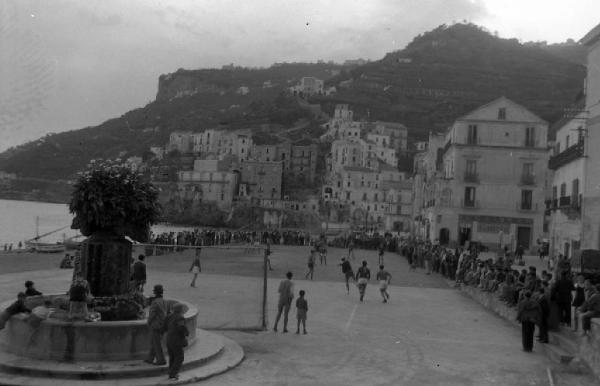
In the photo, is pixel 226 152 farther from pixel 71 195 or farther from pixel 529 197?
pixel 71 195

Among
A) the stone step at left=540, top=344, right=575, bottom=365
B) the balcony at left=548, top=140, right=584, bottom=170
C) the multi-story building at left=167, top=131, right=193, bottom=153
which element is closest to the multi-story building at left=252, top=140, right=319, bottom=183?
the multi-story building at left=167, top=131, right=193, bottom=153

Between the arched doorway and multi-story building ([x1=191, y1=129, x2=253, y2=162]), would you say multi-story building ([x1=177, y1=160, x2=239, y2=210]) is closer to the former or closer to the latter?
multi-story building ([x1=191, y1=129, x2=253, y2=162])

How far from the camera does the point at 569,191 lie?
3391 centimetres

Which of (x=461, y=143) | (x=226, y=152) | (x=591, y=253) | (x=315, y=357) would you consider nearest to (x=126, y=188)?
(x=315, y=357)

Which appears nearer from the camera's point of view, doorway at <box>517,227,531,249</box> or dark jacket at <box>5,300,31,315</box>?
dark jacket at <box>5,300,31,315</box>

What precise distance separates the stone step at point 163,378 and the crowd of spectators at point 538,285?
686 cm

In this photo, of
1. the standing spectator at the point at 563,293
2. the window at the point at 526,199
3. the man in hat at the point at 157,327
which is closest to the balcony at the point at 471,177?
the window at the point at 526,199

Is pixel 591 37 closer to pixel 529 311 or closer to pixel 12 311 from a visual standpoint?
pixel 529 311

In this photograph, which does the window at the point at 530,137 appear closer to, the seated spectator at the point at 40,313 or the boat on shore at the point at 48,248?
the boat on shore at the point at 48,248

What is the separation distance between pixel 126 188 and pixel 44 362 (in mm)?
3600

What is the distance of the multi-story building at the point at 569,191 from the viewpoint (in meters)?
31.0

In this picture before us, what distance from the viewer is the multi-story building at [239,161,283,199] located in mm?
138625

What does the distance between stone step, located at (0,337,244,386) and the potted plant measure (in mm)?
2176

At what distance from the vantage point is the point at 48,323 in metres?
10.4
